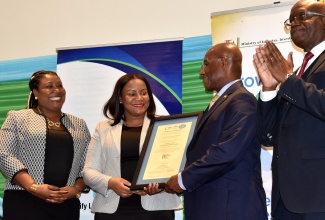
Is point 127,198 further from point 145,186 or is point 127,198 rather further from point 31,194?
point 31,194

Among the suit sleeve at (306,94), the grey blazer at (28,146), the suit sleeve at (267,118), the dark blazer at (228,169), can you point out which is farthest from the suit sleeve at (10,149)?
the suit sleeve at (306,94)

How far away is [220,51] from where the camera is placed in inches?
143

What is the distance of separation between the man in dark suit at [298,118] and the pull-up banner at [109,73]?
203cm

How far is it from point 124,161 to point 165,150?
0.40 m

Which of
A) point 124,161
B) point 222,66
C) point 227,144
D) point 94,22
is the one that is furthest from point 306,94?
point 94,22

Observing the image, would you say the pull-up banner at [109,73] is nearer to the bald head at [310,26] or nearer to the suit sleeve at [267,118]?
the suit sleeve at [267,118]

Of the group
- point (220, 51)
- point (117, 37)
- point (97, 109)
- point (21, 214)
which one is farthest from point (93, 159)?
point (117, 37)

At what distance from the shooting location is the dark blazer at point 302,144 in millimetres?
2652

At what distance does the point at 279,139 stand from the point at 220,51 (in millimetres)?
956

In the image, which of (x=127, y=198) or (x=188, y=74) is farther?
(x=188, y=74)

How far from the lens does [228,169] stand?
3.27 meters

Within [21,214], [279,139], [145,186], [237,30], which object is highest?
[237,30]

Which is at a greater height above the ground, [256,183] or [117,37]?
[117,37]

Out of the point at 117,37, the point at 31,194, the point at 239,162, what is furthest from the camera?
the point at 117,37
